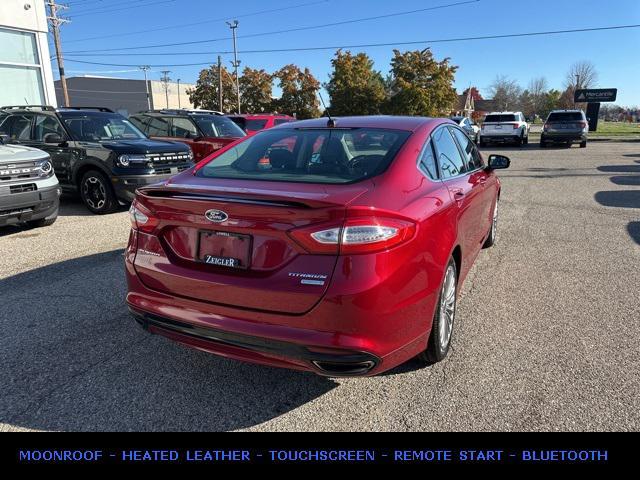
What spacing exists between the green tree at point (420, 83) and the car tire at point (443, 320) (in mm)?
47150

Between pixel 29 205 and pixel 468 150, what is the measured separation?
18.8ft

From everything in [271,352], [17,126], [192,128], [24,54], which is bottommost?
[271,352]

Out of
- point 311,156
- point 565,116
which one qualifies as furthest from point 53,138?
point 565,116

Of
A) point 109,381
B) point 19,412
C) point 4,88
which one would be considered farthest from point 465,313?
point 4,88

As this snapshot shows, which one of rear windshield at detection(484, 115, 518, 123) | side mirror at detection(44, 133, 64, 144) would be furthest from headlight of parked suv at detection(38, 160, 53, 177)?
rear windshield at detection(484, 115, 518, 123)

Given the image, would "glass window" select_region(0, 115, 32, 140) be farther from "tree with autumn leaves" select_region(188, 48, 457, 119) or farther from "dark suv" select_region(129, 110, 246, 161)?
"tree with autumn leaves" select_region(188, 48, 457, 119)

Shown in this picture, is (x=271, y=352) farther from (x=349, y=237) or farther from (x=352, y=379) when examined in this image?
(x=352, y=379)

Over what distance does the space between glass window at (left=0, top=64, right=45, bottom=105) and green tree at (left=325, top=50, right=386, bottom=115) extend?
3696 centimetres

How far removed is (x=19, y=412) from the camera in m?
2.71

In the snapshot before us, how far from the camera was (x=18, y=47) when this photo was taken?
626 inches

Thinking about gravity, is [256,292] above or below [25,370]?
above
